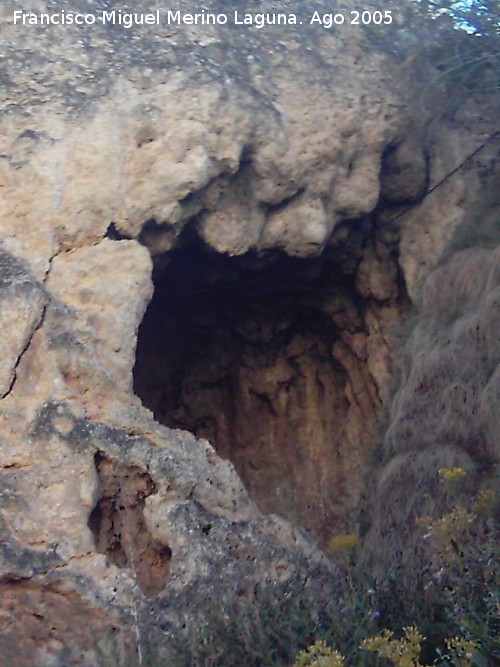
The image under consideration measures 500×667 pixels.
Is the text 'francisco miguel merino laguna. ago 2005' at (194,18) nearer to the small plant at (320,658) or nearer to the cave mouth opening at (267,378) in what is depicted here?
the cave mouth opening at (267,378)

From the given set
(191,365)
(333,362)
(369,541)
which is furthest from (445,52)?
(369,541)

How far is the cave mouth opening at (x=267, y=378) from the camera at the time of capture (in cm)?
736

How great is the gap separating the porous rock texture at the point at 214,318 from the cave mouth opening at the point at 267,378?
0.06 feet

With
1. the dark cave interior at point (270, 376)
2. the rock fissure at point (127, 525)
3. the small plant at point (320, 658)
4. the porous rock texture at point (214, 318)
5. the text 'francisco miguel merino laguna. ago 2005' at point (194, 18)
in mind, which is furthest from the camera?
the dark cave interior at point (270, 376)

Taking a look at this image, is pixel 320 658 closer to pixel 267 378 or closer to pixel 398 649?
pixel 398 649

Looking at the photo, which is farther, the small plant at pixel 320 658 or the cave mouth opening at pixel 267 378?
the cave mouth opening at pixel 267 378

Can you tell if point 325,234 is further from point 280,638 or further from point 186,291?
point 280,638

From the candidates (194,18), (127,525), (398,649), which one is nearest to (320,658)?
(398,649)

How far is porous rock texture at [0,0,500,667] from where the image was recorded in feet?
14.2

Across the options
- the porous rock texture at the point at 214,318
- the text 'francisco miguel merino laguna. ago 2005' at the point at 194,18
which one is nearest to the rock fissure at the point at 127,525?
the porous rock texture at the point at 214,318

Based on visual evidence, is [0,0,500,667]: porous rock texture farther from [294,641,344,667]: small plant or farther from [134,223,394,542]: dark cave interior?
[294,641,344,667]: small plant

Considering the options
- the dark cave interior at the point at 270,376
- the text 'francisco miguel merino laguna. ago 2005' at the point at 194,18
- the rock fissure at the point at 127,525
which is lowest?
the dark cave interior at the point at 270,376

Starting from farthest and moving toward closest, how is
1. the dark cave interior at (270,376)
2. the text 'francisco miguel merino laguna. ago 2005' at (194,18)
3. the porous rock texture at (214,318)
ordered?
the dark cave interior at (270,376), the text 'francisco miguel merino laguna. ago 2005' at (194,18), the porous rock texture at (214,318)

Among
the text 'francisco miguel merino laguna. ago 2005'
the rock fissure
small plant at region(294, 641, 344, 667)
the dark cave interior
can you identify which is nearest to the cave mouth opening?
the dark cave interior
